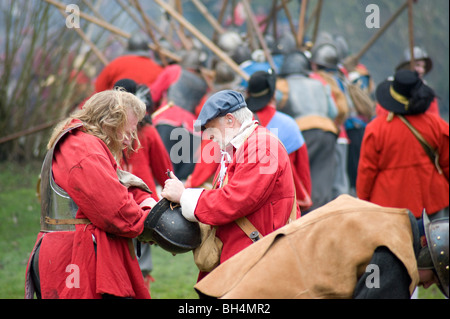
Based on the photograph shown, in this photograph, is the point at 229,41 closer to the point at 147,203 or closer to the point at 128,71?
the point at 128,71

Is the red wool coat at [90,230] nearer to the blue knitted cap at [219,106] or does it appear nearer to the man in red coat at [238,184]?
the man in red coat at [238,184]

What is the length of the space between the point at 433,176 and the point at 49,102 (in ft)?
20.9

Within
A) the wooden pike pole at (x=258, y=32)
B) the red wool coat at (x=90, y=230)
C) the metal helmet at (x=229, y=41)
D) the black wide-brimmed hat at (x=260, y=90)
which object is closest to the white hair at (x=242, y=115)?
the red wool coat at (x=90, y=230)

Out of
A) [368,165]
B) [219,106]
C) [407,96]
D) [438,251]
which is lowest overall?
[368,165]

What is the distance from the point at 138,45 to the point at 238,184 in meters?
6.10

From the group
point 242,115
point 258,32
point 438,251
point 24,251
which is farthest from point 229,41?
point 438,251

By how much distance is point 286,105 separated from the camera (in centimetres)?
721

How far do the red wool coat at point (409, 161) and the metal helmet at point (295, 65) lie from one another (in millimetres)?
2131

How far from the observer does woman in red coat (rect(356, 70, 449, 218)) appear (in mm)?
5449

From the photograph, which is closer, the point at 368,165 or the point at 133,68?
the point at 368,165

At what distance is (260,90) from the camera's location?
5.63 m

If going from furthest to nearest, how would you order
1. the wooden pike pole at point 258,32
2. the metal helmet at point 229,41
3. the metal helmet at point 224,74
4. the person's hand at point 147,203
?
the metal helmet at point 229,41, the wooden pike pole at point 258,32, the metal helmet at point 224,74, the person's hand at point 147,203

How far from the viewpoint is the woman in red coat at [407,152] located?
5449 millimetres
